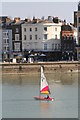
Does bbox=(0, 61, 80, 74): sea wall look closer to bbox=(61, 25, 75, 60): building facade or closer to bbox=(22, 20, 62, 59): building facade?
bbox=(61, 25, 75, 60): building facade

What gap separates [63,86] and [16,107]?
12293 mm

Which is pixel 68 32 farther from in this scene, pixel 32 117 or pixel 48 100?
pixel 32 117

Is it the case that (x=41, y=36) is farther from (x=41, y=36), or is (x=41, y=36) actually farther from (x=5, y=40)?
(x=5, y=40)

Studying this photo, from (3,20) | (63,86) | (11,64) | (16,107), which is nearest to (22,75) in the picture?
(11,64)

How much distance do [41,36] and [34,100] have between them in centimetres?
3461

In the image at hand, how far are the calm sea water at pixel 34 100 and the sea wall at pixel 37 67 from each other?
19.6 ft

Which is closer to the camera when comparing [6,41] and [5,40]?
[6,41]

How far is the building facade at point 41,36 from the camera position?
74.2m

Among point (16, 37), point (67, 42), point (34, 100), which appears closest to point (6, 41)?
point (16, 37)

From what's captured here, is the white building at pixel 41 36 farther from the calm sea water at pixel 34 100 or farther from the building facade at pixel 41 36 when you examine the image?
the calm sea water at pixel 34 100

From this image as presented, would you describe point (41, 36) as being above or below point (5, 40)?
above

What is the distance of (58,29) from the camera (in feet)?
245

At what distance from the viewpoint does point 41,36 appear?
74.8 metres

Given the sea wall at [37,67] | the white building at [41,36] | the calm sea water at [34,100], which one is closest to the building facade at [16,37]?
the white building at [41,36]
